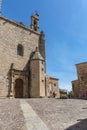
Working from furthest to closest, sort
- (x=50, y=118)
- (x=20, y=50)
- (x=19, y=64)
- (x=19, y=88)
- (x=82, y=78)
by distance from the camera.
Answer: (x=82, y=78) → (x=20, y=50) → (x=19, y=64) → (x=19, y=88) → (x=50, y=118)

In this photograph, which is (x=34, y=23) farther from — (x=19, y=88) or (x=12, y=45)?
(x=19, y=88)

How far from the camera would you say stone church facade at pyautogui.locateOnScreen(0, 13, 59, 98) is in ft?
71.7

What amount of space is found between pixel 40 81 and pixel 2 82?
16.7 feet

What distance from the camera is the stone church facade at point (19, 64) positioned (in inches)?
860

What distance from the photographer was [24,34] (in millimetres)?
25328

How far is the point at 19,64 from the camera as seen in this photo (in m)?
23.5

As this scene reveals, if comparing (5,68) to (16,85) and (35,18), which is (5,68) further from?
(35,18)

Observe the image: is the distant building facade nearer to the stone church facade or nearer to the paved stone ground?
the stone church facade

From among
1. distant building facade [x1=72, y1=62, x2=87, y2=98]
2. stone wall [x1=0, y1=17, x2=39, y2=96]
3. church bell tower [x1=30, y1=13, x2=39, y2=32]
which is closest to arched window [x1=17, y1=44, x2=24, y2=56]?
stone wall [x1=0, y1=17, x2=39, y2=96]

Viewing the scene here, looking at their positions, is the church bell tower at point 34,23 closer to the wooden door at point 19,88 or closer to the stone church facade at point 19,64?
the stone church facade at point 19,64

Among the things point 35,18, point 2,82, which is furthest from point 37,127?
point 35,18

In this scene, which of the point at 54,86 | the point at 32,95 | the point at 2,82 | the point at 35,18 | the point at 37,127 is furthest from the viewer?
the point at 54,86

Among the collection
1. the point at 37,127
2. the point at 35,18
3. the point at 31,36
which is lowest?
the point at 37,127

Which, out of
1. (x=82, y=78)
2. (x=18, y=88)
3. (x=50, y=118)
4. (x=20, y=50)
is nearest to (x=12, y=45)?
(x=20, y=50)
